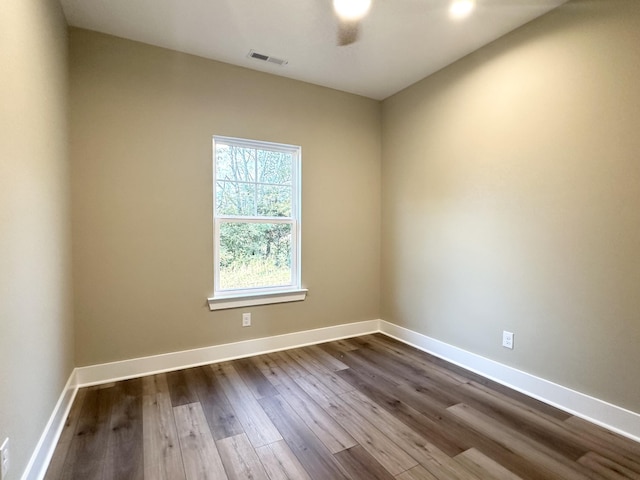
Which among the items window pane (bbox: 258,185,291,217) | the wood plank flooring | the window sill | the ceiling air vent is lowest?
the wood plank flooring

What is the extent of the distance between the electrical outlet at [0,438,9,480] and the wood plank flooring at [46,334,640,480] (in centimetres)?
49

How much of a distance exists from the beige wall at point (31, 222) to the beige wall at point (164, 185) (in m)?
0.27

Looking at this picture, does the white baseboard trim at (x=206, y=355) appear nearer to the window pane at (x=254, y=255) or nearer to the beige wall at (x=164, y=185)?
the beige wall at (x=164, y=185)

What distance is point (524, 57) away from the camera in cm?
235

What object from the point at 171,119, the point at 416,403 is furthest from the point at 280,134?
the point at 416,403

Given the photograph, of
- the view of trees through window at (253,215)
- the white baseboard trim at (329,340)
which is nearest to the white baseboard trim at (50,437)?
the white baseboard trim at (329,340)

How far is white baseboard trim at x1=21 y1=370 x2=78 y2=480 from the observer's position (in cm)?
147

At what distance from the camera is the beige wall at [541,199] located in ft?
6.29

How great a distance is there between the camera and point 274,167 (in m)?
3.19

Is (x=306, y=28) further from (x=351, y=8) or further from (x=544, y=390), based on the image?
(x=544, y=390)

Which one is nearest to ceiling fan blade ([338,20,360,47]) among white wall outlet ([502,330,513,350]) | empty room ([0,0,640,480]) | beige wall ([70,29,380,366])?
empty room ([0,0,640,480])

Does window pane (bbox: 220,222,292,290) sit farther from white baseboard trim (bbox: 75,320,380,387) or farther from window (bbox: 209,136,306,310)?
white baseboard trim (bbox: 75,320,380,387)

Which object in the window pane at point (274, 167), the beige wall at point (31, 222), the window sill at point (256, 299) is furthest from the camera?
the window pane at point (274, 167)

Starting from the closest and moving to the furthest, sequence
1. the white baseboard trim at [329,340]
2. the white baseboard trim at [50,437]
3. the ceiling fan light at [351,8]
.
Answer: the white baseboard trim at [50,437] → the white baseboard trim at [329,340] → the ceiling fan light at [351,8]
